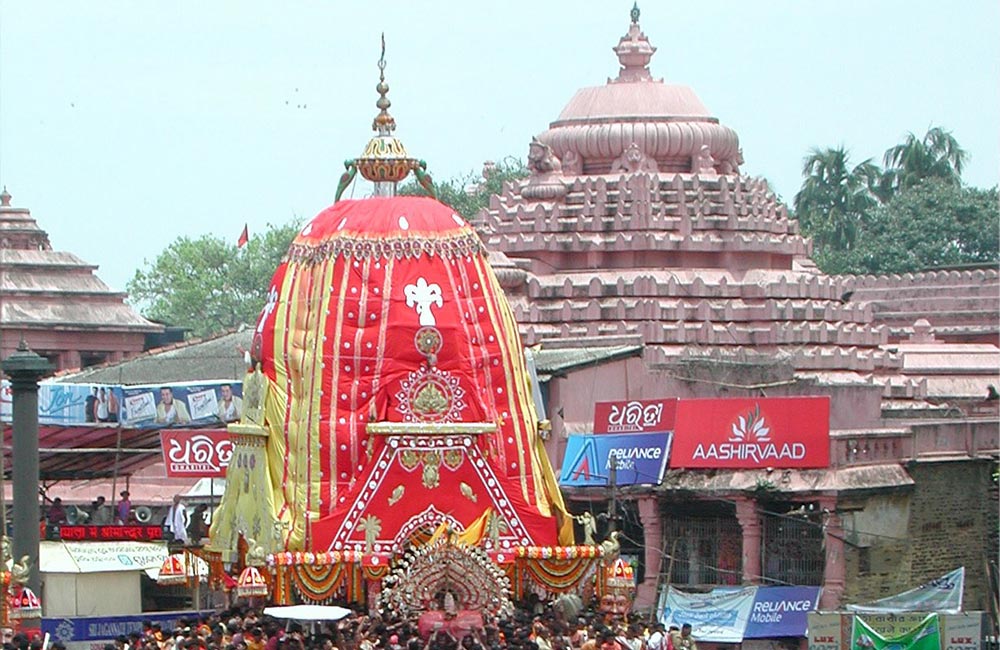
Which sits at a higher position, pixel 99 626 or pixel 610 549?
pixel 610 549

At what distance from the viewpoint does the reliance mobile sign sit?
4066 cm

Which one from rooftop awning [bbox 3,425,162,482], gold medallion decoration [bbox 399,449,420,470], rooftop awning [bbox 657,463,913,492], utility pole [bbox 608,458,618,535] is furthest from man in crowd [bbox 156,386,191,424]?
gold medallion decoration [bbox 399,449,420,470]

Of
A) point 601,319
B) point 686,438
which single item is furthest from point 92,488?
point 686,438

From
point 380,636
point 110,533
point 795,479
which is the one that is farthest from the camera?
point 795,479

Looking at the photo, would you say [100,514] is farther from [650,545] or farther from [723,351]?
[723,351]

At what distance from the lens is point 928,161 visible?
276 ft

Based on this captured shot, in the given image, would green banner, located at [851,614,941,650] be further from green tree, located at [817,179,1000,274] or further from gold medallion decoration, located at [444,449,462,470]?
green tree, located at [817,179,1000,274]

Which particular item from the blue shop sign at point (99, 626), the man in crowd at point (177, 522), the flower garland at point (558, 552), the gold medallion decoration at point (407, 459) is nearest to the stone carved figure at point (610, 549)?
the flower garland at point (558, 552)

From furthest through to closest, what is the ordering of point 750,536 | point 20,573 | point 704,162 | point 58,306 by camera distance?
point 58,306
point 704,162
point 750,536
point 20,573

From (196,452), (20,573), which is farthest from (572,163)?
(20,573)

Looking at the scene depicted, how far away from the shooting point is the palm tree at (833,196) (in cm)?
8225

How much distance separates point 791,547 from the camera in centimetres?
3991

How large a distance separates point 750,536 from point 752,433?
1280 millimetres

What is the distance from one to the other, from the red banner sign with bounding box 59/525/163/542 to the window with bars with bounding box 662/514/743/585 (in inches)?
257
